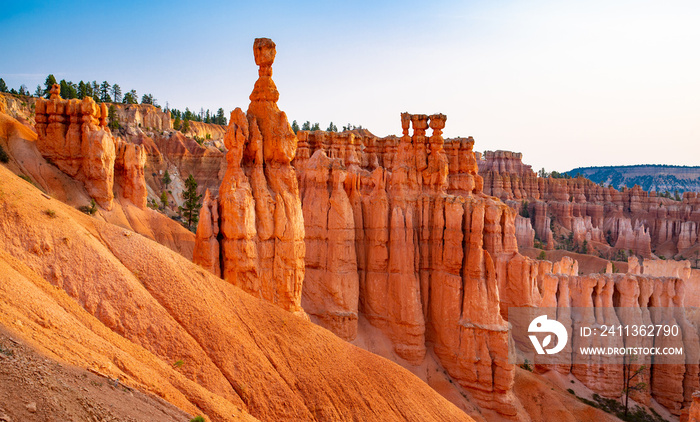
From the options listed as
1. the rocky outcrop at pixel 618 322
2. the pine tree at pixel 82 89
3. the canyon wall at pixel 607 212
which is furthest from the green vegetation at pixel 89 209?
the canyon wall at pixel 607 212

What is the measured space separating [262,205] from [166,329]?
831 centimetres

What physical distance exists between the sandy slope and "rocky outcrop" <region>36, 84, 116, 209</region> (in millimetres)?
19854

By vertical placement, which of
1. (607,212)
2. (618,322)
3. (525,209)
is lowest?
(618,322)

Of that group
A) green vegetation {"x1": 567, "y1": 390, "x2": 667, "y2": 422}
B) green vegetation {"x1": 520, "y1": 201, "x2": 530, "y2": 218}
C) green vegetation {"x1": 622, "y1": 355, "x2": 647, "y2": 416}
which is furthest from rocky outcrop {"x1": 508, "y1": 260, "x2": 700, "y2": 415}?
green vegetation {"x1": 520, "y1": 201, "x2": 530, "y2": 218}

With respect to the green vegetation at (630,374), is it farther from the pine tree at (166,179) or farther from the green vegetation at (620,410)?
the pine tree at (166,179)

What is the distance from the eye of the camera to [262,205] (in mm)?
21219

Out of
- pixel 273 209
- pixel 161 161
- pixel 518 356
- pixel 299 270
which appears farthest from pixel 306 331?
pixel 161 161

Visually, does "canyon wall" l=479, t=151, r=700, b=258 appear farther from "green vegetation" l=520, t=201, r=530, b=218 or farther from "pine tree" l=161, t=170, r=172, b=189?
"pine tree" l=161, t=170, r=172, b=189

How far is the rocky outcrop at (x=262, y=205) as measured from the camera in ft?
65.8

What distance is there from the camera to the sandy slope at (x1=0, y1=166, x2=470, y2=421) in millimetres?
10648

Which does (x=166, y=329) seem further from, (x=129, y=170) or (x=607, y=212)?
(x=607, y=212)

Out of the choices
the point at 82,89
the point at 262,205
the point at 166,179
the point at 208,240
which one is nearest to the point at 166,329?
the point at 208,240

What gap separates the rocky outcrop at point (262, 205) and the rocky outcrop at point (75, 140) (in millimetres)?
16764

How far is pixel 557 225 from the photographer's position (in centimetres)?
9550
